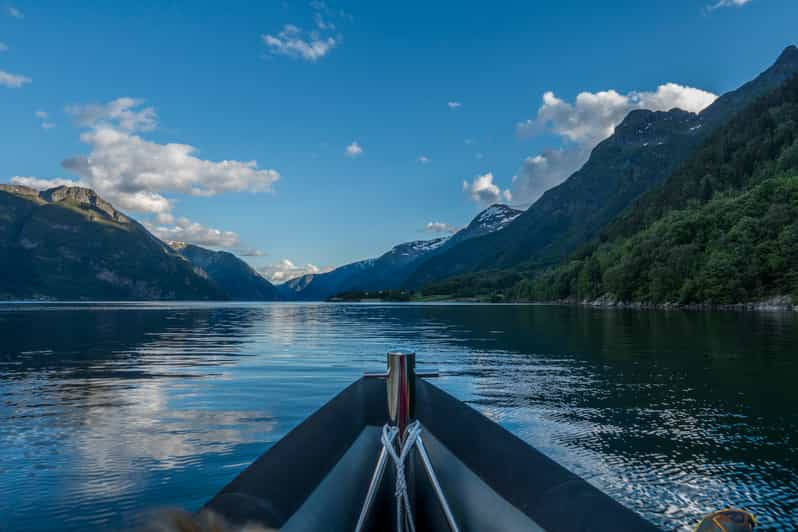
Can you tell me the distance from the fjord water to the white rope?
9.29 feet

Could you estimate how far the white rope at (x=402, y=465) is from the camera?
19.1 feet

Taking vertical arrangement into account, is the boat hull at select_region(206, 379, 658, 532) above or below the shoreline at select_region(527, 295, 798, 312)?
above

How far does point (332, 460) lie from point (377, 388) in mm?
2761

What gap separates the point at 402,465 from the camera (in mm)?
5992

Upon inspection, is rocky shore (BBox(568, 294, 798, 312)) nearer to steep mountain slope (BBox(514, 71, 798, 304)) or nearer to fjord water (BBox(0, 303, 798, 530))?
steep mountain slope (BBox(514, 71, 798, 304))

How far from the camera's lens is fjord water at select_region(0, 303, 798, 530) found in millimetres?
9141

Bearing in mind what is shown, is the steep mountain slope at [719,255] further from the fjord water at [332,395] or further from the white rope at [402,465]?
the white rope at [402,465]

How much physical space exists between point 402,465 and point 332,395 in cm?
1367

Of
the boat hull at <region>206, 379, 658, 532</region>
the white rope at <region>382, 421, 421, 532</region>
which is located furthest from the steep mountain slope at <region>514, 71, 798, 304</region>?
the white rope at <region>382, 421, 421, 532</region>

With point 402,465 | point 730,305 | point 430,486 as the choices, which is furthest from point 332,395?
point 730,305

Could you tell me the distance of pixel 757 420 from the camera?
1428 centimetres

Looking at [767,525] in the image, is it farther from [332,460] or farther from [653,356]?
[653,356]

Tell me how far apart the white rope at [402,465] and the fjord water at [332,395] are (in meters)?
2.83

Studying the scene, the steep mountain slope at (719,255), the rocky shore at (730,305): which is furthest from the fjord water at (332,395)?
the steep mountain slope at (719,255)
